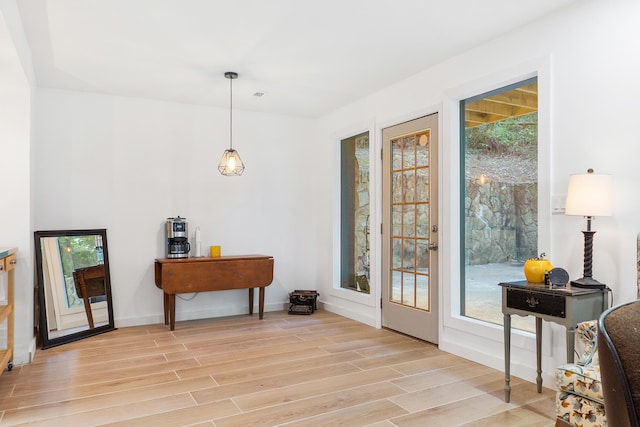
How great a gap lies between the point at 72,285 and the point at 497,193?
3.61 metres

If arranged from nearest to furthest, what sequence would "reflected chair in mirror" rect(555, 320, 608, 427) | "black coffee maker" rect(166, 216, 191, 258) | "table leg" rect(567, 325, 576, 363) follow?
"reflected chair in mirror" rect(555, 320, 608, 427), "table leg" rect(567, 325, 576, 363), "black coffee maker" rect(166, 216, 191, 258)

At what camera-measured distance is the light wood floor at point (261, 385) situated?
2320mm

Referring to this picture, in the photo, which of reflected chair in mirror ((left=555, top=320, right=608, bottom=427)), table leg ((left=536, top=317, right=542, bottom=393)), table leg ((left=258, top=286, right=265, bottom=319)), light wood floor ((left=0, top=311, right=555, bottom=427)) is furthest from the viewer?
table leg ((left=258, top=286, right=265, bottom=319))

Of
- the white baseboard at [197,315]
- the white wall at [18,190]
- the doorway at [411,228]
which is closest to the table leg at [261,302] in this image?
the white baseboard at [197,315]

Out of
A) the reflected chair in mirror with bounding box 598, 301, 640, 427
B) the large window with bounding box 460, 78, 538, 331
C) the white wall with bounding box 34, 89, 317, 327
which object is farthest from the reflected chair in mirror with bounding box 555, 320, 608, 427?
the white wall with bounding box 34, 89, 317, 327

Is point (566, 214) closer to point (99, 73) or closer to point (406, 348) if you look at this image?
point (406, 348)

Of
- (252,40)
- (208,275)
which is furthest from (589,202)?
(208,275)

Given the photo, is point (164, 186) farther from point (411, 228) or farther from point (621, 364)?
point (621, 364)

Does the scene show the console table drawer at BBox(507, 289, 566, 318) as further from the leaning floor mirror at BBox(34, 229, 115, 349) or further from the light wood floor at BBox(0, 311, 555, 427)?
the leaning floor mirror at BBox(34, 229, 115, 349)

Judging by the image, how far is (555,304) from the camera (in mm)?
2285

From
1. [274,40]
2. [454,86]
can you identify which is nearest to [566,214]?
[454,86]

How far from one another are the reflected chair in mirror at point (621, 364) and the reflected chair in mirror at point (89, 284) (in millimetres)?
4229

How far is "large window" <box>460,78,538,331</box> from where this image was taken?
3125 mm

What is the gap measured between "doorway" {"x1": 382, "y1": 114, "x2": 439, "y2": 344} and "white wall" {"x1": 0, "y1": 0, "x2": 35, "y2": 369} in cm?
291
